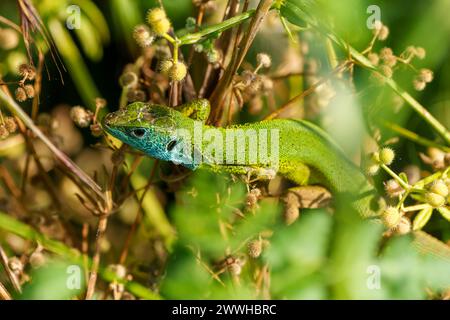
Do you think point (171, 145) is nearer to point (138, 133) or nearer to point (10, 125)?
point (138, 133)

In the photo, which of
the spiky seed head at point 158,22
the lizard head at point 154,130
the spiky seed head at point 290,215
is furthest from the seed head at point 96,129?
the spiky seed head at point 290,215

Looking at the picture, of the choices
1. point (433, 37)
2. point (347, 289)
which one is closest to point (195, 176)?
point (347, 289)

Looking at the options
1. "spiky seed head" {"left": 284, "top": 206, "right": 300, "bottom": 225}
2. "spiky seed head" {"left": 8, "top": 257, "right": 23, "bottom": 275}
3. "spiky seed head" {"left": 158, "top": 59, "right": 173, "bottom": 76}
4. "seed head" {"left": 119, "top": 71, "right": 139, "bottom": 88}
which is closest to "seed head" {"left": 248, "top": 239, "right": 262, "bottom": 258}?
"spiky seed head" {"left": 284, "top": 206, "right": 300, "bottom": 225}

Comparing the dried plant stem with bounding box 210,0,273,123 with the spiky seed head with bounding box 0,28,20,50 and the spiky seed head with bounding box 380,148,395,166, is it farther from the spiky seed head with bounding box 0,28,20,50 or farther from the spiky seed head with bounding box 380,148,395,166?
the spiky seed head with bounding box 0,28,20,50

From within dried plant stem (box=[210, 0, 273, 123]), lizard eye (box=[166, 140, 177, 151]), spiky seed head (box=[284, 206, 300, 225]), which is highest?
dried plant stem (box=[210, 0, 273, 123])

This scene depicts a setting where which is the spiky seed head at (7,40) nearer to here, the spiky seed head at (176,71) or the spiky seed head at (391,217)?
the spiky seed head at (176,71)

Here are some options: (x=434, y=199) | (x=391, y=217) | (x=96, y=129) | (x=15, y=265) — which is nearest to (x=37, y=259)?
(x=15, y=265)
